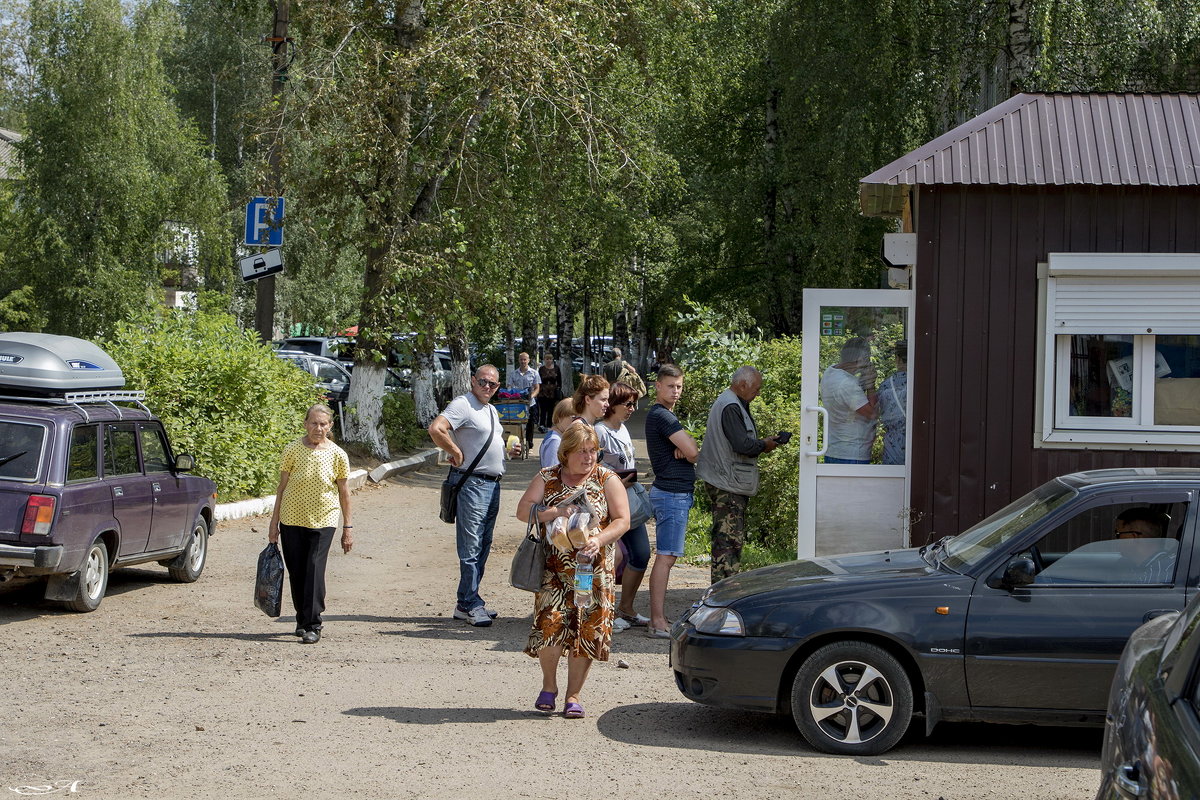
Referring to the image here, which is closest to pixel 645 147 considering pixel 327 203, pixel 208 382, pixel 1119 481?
pixel 327 203

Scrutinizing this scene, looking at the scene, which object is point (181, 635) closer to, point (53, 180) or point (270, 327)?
point (270, 327)

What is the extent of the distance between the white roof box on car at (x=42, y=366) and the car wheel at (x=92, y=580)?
1.23 metres

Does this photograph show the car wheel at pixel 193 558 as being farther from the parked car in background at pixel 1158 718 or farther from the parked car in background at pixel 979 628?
the parked car in background at pixel 1158 718

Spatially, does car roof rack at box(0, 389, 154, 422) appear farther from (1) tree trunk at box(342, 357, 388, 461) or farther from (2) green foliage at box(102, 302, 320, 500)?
(1) tree trunk at box(342, 357, 388, 461)

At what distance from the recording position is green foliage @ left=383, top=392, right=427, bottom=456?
71.5ft

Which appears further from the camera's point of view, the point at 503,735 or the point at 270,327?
the point at 270,327

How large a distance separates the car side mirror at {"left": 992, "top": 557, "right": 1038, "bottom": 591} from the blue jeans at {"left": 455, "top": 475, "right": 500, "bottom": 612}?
4216 mm

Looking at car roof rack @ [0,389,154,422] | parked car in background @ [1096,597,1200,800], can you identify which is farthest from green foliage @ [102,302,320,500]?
parked car in background @ [1096,597,1200,800]

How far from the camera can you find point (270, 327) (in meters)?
18.4

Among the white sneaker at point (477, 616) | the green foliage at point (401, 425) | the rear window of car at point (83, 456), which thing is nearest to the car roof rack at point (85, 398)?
the rear window of car at point (83, 456)

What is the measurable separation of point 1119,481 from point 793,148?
17.6 meters

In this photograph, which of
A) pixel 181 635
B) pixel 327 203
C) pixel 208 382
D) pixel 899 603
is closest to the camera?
pixel 899 603

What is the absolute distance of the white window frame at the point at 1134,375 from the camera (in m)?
8.91

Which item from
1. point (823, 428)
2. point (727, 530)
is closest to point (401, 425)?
point (823, 428)
